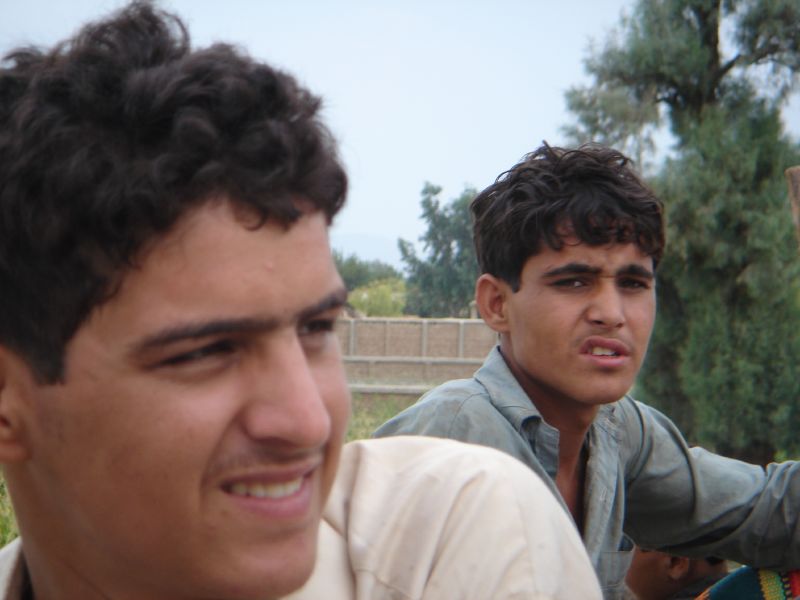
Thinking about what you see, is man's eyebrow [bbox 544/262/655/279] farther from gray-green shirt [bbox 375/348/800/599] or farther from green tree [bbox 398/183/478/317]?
green tree [bbox 398/183/478/317]

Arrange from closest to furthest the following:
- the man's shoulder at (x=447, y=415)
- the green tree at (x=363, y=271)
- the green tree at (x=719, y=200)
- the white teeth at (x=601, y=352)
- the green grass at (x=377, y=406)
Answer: the man's shoulder at (x=447, y=415) → the white teeth at (x=601, y=352) → the green tree at (x=719, y=200) → the green grass at (x=377, y=406) → the green tree at (x=363, y=271)

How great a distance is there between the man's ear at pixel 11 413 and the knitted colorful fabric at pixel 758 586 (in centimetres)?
210

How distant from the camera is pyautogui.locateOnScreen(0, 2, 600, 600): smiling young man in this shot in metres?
1.30

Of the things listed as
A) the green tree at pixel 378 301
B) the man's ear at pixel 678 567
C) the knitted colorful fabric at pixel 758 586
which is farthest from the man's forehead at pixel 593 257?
the green tree at pixel 378 301

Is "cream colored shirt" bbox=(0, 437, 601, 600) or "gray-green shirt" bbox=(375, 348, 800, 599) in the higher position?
"cream colored shirt" bbox=(0, 437, 601, 600)

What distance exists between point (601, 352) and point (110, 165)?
1948 mm

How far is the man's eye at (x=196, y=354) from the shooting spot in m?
1.31

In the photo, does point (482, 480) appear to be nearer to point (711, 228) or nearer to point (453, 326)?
point (711, 228)

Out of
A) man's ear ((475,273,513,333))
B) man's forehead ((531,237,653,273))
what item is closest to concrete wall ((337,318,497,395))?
man's ear ((475,273,513,333))

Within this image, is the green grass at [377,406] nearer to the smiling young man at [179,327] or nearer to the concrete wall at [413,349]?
the concrete wall at [413,349]

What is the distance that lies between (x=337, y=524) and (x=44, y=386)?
1.61 ft

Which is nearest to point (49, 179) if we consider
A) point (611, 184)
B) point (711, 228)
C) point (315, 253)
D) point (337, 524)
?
point (315, 253)

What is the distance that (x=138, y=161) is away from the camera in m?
1.33

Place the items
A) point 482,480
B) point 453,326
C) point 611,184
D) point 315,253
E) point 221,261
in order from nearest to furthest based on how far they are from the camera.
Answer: point 221,261 < point 315,253 < point 482,480 < point 611,184 < point 453,326
